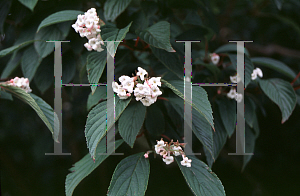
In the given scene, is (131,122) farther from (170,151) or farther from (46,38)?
(46,38)

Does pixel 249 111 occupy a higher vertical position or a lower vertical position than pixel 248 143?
higher

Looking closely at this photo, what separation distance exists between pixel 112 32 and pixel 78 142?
50.4 inches

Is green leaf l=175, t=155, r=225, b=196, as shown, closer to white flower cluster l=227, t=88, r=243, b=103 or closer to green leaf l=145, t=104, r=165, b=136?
green leaf l=145, t=104, r=165, b=136

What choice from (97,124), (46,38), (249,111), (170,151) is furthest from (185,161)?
(46,38)

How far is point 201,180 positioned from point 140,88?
0.30m

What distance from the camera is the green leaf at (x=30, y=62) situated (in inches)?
36.7

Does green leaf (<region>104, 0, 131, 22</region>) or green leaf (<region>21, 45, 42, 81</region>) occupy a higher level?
green leaf (<region>104, 0, 131, 22</region>)

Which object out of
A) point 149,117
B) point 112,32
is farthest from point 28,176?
point 112,32

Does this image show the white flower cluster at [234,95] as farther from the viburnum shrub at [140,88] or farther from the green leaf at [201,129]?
the green leaf at [201,129]

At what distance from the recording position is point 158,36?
73cm

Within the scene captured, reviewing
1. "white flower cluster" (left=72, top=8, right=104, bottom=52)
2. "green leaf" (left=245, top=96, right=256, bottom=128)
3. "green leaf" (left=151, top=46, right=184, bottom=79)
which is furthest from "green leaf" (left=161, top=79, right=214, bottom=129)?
"green leaf" (left=245, top=96, right=256, bottom=128)

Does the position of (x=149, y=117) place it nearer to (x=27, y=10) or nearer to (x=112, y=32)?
(x=112, y=32)

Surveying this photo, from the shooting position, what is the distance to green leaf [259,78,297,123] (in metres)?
0.88

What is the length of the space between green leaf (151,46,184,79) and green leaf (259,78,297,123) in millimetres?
309
